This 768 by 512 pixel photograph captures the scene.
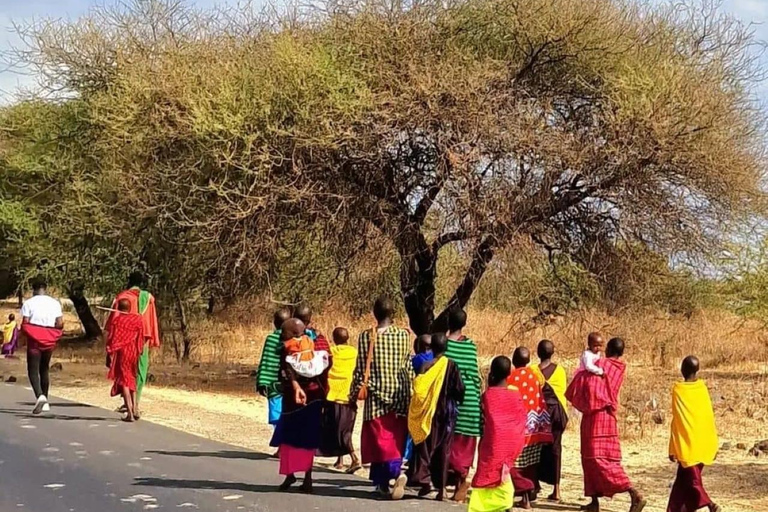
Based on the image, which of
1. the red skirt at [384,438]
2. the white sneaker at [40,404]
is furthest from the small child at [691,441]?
the white sneaker at [40,404]

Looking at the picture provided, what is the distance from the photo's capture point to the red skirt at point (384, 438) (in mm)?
8531

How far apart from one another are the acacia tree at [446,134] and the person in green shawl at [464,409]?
8.10 meters

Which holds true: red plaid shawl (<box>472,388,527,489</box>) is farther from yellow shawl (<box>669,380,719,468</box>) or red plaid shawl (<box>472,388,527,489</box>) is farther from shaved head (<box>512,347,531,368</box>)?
yellow shawl (<box>669,380,719,468</box>)

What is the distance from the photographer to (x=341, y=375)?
9.47 metres

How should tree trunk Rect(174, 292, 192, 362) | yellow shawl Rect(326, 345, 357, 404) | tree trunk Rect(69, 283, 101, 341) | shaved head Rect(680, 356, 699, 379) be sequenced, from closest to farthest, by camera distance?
shaved head Rect(680, 356, 699, 379), yellow shawl Rect(326, 345, 357, 404), tree trunk Rect(174, 292, 192, 362), tree trunk Rect(69, 283, 101, 341)

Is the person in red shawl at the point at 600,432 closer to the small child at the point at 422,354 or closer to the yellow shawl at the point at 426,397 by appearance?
the yellow shawl at the point at 426,397

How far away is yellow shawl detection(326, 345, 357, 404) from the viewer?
9.41 m

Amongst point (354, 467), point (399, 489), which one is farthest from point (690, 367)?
point (354, 467)

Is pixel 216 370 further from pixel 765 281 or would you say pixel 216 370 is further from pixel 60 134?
pixel 765 281

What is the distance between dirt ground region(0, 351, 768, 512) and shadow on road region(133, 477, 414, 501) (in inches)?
63.6

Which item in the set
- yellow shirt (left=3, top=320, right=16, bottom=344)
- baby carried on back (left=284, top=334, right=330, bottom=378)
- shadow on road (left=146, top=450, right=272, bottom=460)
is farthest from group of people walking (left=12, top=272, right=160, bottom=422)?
yellow shirt (left=3, top=320, right=16, bottom=344)

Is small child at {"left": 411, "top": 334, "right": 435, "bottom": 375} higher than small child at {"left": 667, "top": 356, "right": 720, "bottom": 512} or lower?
higher

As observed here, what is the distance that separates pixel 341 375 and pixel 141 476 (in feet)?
6.66

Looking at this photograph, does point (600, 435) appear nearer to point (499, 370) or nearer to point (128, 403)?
point (499, 370)
